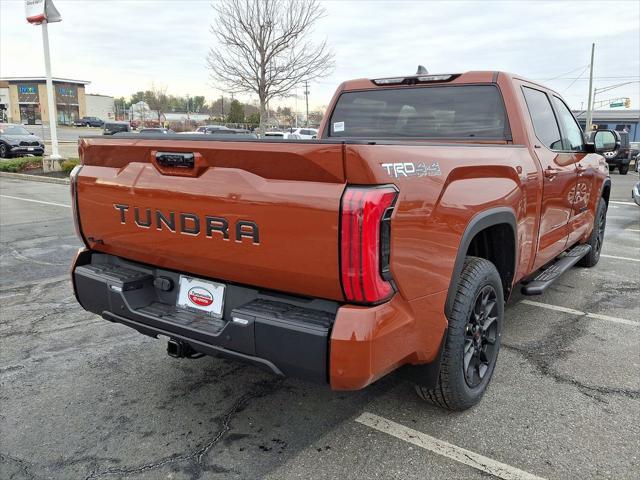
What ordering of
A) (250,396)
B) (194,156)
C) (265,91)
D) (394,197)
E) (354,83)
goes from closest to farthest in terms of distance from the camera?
(394,197) → (194,156) → (250,396) → (354,83) → (265,91)

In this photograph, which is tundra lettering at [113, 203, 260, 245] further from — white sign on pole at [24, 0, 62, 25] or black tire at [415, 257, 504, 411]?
white sign on pole at [24, 0, 62, 25]

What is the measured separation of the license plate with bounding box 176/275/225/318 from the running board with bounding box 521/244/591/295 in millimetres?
2266

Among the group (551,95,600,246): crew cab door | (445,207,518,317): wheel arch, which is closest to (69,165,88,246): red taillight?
(445,207,518,317): wheel arch

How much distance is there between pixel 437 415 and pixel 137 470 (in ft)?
5.27

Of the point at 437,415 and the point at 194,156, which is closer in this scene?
the point at 194,156

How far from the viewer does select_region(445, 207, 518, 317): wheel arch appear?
2.62 meters

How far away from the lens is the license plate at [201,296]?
2.59 metres

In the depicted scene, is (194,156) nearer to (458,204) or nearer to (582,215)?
(458,204)

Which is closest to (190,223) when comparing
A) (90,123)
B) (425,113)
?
(425,113)

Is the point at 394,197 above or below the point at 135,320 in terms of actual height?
above


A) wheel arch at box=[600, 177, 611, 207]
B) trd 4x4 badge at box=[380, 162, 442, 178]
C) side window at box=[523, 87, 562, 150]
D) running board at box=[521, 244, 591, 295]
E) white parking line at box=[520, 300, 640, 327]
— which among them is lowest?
white parking line at box=[520, 300, 640, 327]

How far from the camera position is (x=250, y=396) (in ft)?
10.5

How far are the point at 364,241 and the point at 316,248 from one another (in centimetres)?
21

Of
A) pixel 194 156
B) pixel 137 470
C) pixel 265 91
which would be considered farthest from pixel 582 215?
pixel 265 91
